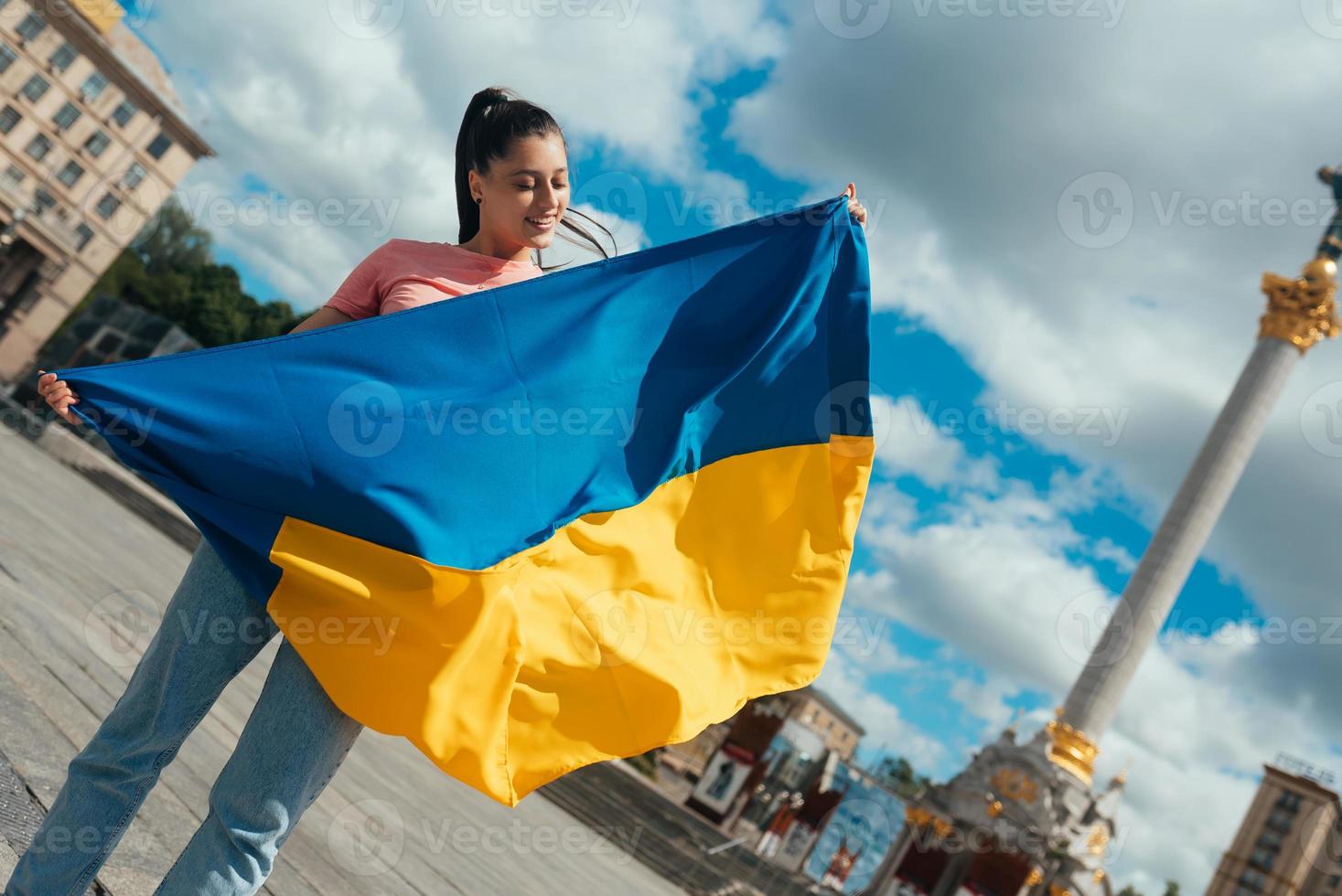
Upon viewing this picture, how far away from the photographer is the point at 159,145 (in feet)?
204

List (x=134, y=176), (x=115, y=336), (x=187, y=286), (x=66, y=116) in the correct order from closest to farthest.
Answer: (x=115, y=336) < (x=66, y=116) < (x=134, y=176) < (x=187, y=286)

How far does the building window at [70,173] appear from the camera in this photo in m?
58.8

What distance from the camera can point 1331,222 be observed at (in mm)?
35625

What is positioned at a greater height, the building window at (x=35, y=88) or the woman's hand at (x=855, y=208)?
the building window at (x=35, y=88)

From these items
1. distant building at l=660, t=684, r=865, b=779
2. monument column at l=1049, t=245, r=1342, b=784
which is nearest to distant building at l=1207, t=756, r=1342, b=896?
distant building at l=660, t=684, r=865, b=779

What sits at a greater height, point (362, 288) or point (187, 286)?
point (187, 286)

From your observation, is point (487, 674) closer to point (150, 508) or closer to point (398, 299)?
point (398, 299)

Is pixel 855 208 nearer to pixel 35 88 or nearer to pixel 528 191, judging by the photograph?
pixel 528 191

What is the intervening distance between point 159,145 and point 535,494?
68.2 meters

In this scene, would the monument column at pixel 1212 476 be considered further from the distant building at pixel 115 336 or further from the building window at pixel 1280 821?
the building window at pixel 1280 821

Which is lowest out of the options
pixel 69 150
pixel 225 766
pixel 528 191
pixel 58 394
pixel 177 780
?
pixel 177 780

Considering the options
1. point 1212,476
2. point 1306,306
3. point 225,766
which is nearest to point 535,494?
point 225,766

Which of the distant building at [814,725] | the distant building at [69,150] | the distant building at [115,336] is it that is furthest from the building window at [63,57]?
the distant building at [814,725]

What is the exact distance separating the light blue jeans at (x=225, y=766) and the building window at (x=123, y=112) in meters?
67.1
